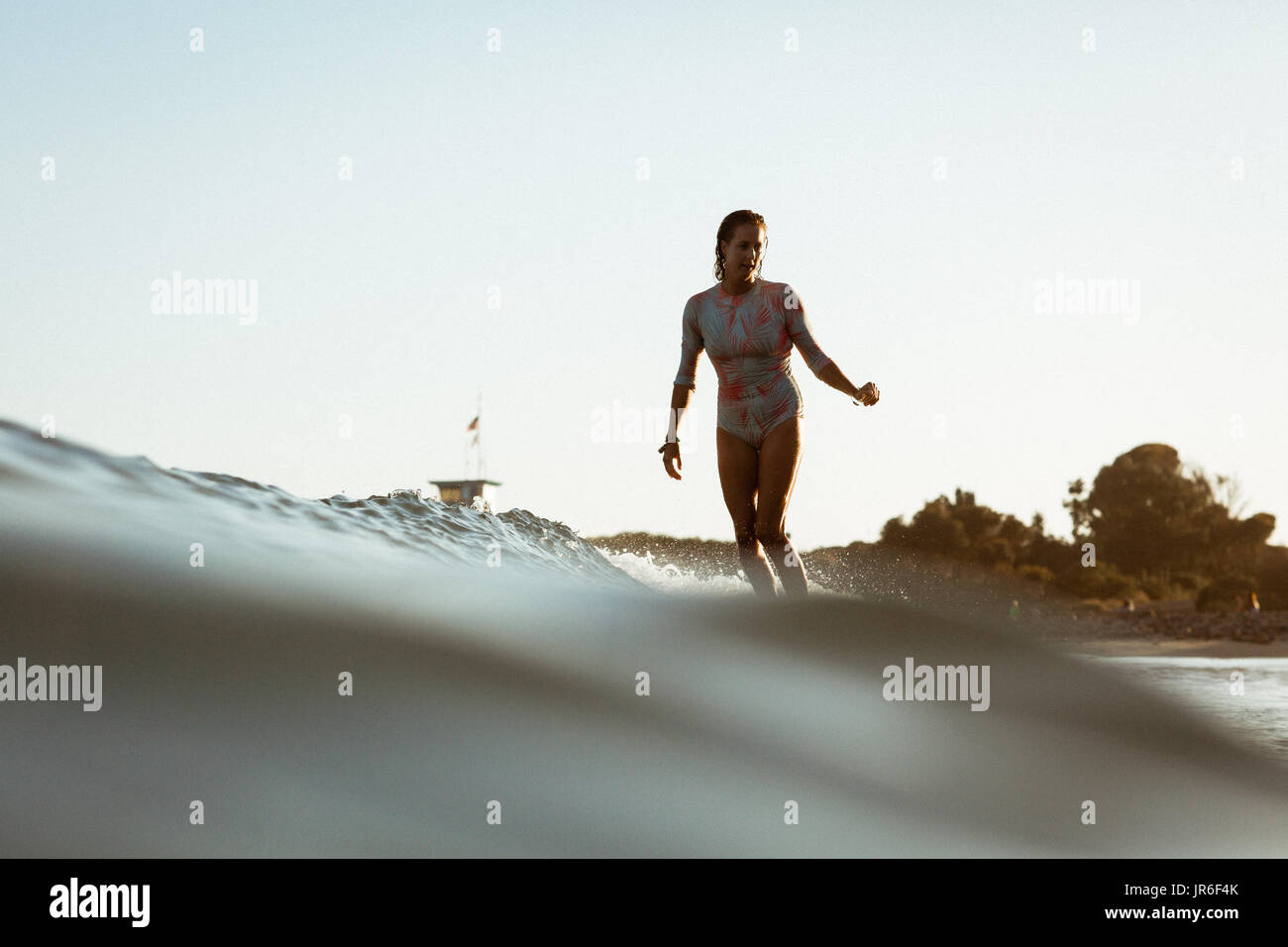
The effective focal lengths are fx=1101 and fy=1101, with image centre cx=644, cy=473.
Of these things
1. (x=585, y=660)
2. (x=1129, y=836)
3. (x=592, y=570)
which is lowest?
(x=1129, y=836)

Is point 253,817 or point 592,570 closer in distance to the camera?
point 253,817

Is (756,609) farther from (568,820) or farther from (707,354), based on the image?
(568,820)

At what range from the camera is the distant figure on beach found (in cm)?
585

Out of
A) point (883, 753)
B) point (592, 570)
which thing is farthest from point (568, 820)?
point (592, 570)

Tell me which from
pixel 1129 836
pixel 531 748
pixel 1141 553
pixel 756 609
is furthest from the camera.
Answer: pixel 1141 553

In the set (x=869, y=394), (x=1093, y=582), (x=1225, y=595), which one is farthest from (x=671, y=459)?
(x=1093, y=582)

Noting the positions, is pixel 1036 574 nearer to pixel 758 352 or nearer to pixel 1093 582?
pixel 1093 582

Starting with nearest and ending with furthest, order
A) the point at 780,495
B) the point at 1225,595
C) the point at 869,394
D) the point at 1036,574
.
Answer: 1. the point at 869,394
2. the point at 780,495
3. the point at 1225,595
4. the point at 1036,574

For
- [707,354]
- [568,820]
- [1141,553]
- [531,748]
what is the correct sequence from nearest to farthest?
[568,820] < [531,748] < [707,354] < [1141,553]

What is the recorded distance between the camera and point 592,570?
8102 mm

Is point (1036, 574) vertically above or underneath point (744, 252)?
underneath

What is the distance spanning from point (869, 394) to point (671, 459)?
1.14 metres

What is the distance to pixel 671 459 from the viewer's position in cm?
596
